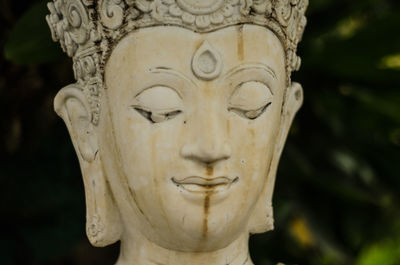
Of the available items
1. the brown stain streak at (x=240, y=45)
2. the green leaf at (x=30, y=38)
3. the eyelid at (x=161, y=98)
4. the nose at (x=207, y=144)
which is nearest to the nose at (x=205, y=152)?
the nose at (x=207, y=144)

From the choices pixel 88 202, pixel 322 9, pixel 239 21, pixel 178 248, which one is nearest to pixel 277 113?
pixel 239 21

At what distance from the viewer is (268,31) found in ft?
5.96

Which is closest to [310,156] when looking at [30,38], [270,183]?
[270,183]

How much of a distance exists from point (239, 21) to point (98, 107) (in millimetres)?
455

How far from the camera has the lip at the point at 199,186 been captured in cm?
173

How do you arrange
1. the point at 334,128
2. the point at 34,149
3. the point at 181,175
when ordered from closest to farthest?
1. the point at 181,175
2. the point at 34,149
3. the point at 334,128

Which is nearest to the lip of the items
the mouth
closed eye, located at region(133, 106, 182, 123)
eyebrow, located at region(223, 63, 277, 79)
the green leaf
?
→ the mouth

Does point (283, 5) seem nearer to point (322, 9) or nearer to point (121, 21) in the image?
point (121, 21)

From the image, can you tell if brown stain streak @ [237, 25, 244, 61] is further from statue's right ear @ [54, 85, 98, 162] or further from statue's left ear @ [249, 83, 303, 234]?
statue's right ear @ [54, 85, 98, 162]

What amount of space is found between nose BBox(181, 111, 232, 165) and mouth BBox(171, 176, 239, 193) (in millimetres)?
50

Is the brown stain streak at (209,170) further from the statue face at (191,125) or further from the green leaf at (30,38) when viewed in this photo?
the green leaf at (30,38)

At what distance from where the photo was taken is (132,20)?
1740mm

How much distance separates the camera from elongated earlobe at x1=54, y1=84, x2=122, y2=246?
1914 mm

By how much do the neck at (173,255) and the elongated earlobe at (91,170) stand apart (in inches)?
3.0
